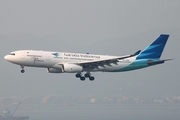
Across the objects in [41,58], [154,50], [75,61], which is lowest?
[75,61]

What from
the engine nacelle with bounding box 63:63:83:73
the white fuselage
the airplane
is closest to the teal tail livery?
the airplane

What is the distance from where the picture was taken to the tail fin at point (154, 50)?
6588cm

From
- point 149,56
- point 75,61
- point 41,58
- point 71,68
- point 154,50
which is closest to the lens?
point 41,58

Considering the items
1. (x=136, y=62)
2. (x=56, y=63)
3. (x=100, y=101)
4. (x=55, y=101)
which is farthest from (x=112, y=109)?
(x=56, y=63)

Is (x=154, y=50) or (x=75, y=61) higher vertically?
(x=154, y=50)

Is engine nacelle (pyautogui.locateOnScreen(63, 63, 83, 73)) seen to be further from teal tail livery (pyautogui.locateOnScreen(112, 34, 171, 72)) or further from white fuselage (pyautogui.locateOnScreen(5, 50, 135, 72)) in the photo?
teal tail livery (pyautogui.locateOnScreen(112, 34, 171, 72))

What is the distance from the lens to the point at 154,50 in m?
67.0

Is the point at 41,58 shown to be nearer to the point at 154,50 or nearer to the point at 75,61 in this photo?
the point at 75,61

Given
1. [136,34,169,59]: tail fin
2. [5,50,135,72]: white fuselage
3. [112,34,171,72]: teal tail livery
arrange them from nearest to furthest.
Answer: [5,50,135,72]: white fuselage → [112,34,171,72]: teal tail livery → [136,34,169,59]: tail fin

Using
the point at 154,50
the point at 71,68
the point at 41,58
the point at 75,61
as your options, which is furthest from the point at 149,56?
the point at 41,58

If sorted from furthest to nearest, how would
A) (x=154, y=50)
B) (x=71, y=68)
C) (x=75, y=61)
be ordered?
(x=154, y=50) → (x=75, y=61) → (x=71, y=68)

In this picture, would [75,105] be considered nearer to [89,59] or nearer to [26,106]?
[26,106]

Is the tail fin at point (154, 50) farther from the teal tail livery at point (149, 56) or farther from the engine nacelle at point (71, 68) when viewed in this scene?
the engine nacelle at point (71, 68)

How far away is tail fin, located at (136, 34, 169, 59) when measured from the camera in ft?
216
